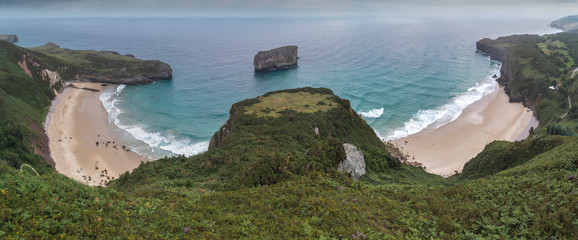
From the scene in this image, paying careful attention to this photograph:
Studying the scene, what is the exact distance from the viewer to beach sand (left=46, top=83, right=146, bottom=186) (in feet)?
170

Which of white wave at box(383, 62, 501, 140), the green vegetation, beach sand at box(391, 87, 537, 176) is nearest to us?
the green vegetation

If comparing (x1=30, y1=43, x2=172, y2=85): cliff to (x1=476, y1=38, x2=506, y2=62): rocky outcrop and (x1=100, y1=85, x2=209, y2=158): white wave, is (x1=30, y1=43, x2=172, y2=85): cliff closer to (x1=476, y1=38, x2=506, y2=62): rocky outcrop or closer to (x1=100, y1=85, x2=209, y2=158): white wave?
(x1=100, y1=85, x2=209, y2=158): white wave

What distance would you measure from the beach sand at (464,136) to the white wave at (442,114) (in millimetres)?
1753

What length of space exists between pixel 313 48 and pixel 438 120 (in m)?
131

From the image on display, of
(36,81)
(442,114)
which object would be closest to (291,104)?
(442,114)

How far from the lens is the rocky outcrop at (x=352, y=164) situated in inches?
1208

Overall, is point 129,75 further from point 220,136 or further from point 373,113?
point 373,113

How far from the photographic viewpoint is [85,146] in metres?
61.5

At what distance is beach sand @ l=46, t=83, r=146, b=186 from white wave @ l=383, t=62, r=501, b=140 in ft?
200

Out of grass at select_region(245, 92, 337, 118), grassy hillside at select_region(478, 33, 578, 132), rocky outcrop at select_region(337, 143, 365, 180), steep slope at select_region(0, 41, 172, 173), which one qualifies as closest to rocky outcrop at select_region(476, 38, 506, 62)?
grassy hillside at select_region(478, 33, 578, 132)

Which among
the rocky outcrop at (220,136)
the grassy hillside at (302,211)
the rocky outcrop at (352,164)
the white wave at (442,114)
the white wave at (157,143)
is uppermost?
the grassy hillside at (302,211)

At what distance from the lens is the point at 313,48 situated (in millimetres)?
193250

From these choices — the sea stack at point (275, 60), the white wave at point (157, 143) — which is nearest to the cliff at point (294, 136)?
the white wave at point (157, 143)

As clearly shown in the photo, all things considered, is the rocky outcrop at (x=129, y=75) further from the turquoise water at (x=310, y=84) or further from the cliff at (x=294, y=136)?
the cliff at (x=294, y=136)
